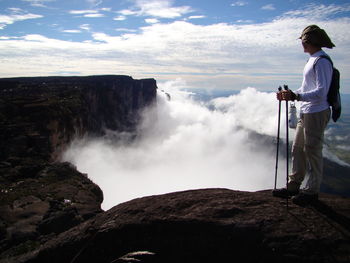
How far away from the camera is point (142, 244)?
24.5 feet

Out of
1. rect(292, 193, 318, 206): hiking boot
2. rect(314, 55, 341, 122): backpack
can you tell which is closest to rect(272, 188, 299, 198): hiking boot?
rect(292, 193, 318, 206): hiking boot

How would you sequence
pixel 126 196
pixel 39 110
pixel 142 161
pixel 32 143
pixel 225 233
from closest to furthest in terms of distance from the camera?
1. pixel 225 233
2. pixel 32 143
3. pixel 39 110
4. pixel 126 196
5. pixel 142 161

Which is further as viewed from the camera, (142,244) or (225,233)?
(142,244)

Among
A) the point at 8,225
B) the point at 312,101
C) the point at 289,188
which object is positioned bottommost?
the point at 8,225

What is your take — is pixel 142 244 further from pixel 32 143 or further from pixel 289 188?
pixel 32 143

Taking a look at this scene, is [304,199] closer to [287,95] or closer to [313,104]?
[313,104]

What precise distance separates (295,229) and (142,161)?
156m

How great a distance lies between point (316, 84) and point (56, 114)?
144ft

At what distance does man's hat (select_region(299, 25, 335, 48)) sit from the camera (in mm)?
7809

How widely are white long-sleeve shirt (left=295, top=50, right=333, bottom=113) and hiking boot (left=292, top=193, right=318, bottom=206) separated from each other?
7.94ft

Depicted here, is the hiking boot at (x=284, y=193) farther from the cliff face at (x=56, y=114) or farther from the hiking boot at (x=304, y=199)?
the cliff face at (x=56, y=114)

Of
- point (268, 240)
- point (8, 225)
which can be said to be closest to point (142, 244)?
point (268, 240)

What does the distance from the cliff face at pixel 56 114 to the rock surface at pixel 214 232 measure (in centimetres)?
2495

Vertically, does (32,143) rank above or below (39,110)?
below
